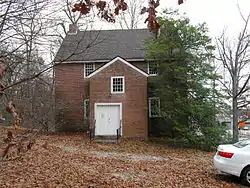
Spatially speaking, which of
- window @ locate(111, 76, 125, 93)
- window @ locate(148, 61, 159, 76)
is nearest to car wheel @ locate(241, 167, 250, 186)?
window @ locate(148, 61, 159, 76)

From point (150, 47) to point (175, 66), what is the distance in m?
2.40

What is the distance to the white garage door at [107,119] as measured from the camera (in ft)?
82.6

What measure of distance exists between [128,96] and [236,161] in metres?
14.6

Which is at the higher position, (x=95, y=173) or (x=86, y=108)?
(x=86, y=108)

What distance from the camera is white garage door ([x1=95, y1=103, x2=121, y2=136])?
82.6 ft

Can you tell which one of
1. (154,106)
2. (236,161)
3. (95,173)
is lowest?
(95,173)

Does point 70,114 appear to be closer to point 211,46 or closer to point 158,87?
point 158,87

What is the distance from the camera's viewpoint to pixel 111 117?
25.2 m

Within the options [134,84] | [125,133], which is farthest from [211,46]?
[125,133]

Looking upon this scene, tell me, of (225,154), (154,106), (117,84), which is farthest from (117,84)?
(225,154)

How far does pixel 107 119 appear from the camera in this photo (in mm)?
25328

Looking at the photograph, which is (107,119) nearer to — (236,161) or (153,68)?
(153,68)

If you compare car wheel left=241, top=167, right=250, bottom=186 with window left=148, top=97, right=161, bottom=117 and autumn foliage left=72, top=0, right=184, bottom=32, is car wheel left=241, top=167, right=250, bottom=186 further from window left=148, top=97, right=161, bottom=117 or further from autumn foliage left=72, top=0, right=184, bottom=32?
window left=148, top=97, right=161, bottom=117

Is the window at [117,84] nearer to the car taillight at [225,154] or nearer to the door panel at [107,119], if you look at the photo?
the door panel at [107,119]
